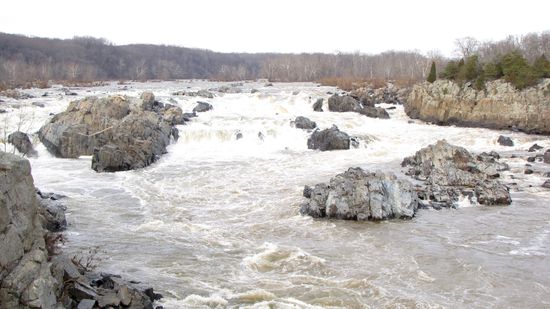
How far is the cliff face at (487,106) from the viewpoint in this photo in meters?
37.3

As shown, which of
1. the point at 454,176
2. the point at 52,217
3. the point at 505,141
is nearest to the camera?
the point at 52,217

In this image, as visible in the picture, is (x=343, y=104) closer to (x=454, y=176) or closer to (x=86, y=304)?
(x=454, y=176)

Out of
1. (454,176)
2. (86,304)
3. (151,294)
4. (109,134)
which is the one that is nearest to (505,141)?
(454,176)

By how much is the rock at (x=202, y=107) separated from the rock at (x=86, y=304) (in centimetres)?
3395

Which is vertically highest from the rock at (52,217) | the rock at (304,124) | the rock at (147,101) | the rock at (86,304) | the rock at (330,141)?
the rock at (147,101)

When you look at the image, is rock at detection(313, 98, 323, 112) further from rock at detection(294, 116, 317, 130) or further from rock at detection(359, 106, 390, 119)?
rock at detection(294, 116, 317, 130)

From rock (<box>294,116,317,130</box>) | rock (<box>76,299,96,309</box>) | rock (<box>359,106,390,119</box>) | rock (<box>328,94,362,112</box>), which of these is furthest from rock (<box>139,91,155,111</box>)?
rock (<box>76,299,96,309</box>)

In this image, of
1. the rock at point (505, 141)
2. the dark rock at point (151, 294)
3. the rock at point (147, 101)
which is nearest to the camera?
the dark rock at point (151, 294)

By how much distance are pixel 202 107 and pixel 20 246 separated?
36.2 meters

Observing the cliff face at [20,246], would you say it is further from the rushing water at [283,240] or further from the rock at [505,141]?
the rock at [505,141]

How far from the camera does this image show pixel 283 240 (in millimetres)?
16016

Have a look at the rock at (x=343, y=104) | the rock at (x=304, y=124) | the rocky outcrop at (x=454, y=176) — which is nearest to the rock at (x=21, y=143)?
the rock at (x=304, y=124)

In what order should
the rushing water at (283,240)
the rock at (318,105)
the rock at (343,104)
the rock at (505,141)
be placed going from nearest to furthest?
the rushing water at (283,240) → the rock at (505,141) → the rock at (343,104) → the rock at (318,105)

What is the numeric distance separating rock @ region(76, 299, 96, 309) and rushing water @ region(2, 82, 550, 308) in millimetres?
2236
